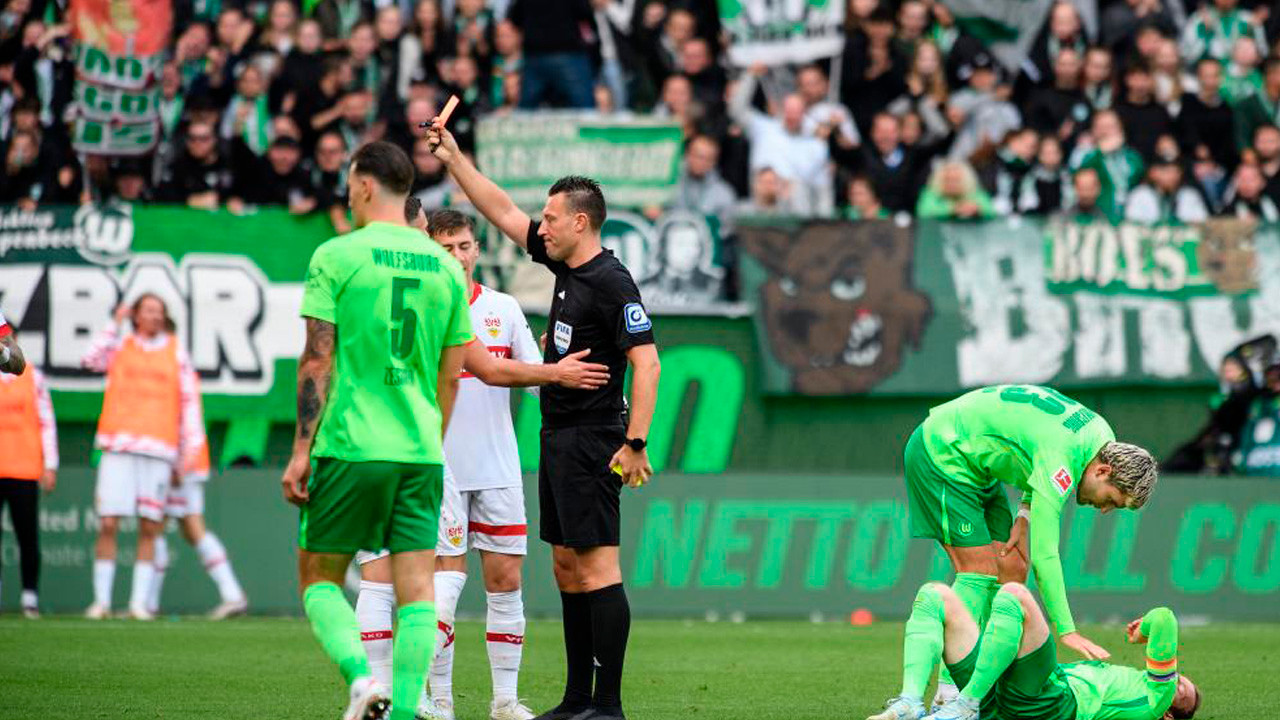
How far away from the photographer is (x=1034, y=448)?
28.5 feet

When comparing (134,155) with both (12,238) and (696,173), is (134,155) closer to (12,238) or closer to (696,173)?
(12,238)

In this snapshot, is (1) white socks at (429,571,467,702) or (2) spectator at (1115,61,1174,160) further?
(2) spectator at (1115,61,1174,160)

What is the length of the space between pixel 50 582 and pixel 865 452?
7132 millimetres

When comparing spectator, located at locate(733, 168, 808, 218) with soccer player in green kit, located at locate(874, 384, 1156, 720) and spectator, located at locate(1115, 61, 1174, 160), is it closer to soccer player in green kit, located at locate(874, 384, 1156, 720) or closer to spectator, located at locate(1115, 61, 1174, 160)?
spectator, located at locate(1115, 61, 1174, 160)

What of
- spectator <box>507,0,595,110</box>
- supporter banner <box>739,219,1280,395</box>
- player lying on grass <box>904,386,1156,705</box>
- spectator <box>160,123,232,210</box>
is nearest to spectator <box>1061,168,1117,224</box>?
supporter banner <box>739,219,1280,395</box>

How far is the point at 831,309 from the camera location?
16.7 m

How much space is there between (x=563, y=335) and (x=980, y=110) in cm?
1136

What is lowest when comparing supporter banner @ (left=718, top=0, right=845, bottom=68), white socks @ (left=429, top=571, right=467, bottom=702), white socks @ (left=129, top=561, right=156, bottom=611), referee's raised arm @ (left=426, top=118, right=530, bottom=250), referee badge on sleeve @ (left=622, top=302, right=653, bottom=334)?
white socks @ (left=129, top=561, right=156, bottom=611)

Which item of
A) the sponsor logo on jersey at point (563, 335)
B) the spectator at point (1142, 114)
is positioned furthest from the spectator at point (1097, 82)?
the sponsor logo on jersey at point (563, 335)

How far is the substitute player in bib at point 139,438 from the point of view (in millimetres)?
15812

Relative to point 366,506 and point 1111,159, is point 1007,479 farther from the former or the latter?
point 1111,159

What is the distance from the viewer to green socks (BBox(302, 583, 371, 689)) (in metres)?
7.29

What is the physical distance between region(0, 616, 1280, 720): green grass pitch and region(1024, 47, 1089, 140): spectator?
567 centimetres

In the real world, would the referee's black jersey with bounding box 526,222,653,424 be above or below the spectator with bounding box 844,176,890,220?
below
